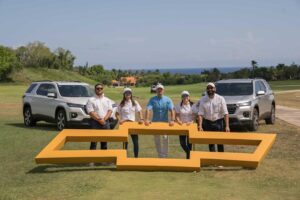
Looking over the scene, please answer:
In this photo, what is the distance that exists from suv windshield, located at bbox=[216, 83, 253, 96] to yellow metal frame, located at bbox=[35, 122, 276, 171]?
23.6 feet

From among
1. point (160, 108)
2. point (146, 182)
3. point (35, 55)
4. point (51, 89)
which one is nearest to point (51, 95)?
point (51, 89)

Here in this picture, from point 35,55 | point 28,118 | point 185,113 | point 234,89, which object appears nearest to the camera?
point 185,113

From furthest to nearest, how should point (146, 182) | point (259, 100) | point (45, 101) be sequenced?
point (45, 101)
point (259, 100)
point (146, 182)

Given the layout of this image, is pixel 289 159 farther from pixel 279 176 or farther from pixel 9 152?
pixel 9 152

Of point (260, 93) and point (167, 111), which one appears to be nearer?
point (167, 111)

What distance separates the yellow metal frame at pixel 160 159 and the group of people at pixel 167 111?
8.0 inches

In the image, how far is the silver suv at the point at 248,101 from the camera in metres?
16.6

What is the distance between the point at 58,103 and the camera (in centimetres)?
1759

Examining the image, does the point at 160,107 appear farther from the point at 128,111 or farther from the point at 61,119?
the point at 61,119

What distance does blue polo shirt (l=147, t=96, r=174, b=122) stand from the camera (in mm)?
10117

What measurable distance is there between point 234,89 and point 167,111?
324 inches

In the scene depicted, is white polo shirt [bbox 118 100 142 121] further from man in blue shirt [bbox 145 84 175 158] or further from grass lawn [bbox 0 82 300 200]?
grass lawn [bbox 0 82 300 200]

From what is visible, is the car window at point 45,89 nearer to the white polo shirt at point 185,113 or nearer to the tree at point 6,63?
the white polo shirt at point 185,113

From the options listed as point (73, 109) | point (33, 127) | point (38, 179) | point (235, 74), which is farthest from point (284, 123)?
point (235, 74)
